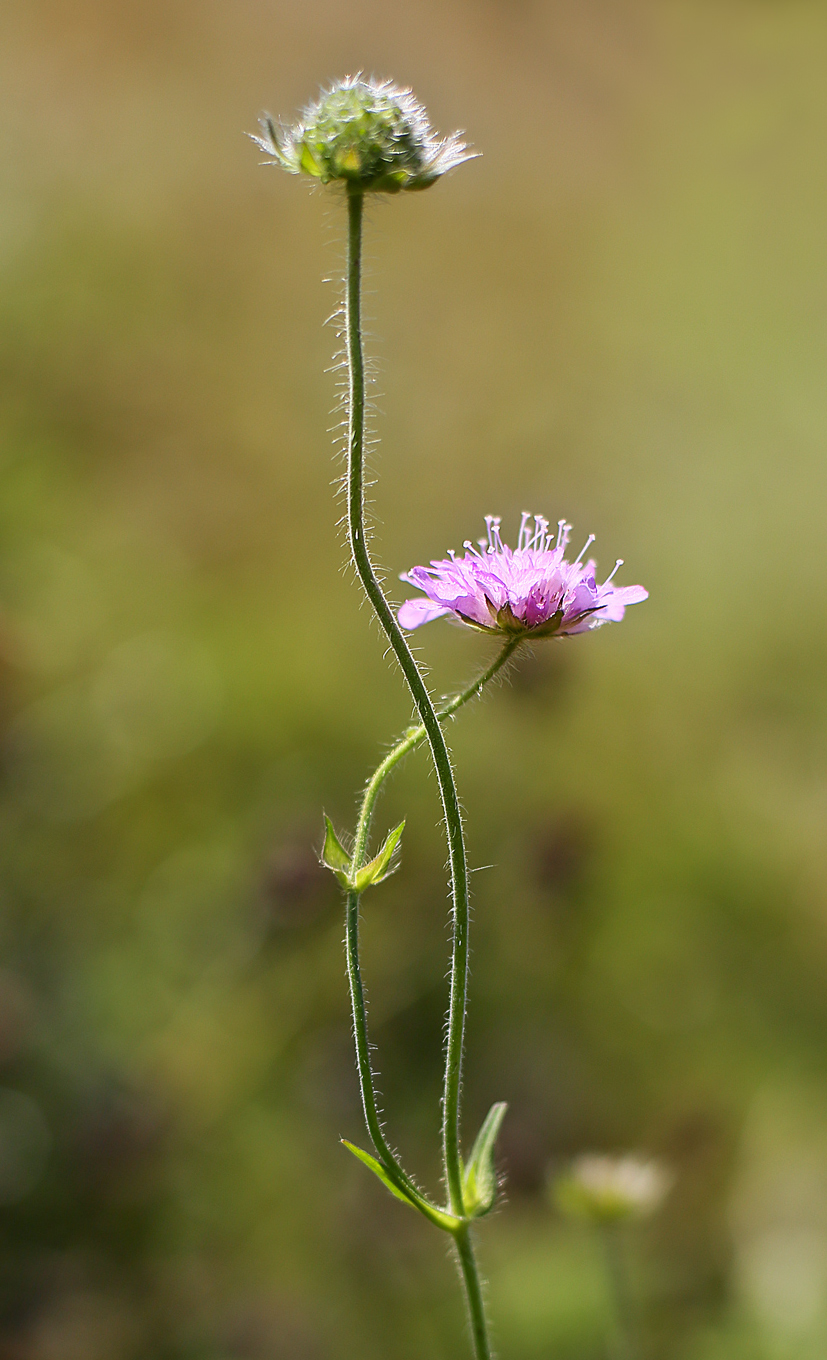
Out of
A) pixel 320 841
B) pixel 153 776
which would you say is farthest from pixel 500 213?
pixel 320 841

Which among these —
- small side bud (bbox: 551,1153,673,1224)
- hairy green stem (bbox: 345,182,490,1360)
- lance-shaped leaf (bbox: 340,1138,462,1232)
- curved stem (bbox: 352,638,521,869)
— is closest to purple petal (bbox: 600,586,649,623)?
curved stem (bbox: 352,638,521,869)

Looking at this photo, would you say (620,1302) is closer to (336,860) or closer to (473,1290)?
(473,1290)

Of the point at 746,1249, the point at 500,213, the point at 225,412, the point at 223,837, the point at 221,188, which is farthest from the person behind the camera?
the point at 500,213

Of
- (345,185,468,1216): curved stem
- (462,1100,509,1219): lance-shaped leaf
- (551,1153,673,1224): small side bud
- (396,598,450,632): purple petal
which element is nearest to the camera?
(345,185,468,1216): curved stem

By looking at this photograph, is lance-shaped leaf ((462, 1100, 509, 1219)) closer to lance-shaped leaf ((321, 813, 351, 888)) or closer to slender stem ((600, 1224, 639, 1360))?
lance-shaped leaf ((321, 813, 351, 888))

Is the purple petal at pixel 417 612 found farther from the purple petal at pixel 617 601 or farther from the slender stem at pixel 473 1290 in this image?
the slender stem at pixel 473 1290

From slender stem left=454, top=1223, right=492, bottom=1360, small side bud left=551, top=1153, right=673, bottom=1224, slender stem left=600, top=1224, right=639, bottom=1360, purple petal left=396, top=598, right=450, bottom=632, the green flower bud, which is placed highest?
the green flower bud

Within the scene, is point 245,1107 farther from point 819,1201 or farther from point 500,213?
point 500,213
